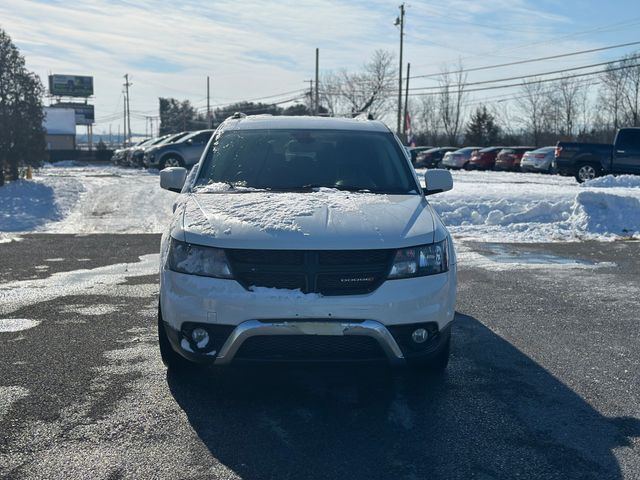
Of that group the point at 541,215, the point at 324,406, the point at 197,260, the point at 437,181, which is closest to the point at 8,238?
the point at 437,181

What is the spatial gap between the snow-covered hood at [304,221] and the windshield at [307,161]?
38 centimetres

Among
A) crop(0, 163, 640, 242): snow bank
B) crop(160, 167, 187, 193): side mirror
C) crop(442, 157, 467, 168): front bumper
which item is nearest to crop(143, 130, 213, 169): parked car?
crop(0, 163, 640, 242): snow bank

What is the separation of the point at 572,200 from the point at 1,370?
12.3 m

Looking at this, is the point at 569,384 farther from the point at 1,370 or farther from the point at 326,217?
the point at 1,370

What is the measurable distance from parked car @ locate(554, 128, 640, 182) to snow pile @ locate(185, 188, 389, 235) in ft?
68.2

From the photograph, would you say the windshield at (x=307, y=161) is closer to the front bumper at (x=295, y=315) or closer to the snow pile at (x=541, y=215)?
the front bumper at (x=295, y=315)

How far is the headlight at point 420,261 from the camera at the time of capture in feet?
13.5

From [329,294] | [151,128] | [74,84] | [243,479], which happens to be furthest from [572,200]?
[151,128]

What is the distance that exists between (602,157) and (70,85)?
9183 centimetres

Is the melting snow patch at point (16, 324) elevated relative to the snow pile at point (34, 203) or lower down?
lower down

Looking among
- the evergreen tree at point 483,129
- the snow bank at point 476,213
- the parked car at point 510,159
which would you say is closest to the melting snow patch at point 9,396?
the snow bank at point 476,213

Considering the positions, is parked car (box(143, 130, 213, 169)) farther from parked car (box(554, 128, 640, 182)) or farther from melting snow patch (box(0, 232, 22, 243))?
melting snow patch (box(0, 232, 22, 243))

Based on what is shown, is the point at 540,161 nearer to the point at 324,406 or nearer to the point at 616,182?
the point at 616,182

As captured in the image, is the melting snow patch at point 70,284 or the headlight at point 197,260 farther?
the melting snow patch at point 70,284
